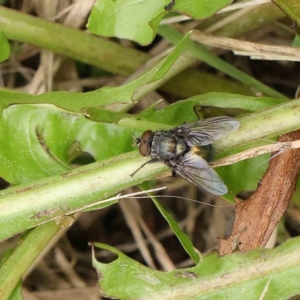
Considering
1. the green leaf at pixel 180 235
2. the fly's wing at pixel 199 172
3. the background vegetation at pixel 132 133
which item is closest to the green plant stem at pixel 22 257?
the background vegetation at pixel 132 133

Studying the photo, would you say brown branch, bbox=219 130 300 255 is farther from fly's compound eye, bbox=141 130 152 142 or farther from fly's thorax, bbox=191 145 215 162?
fly's compound eye, bbox=141 130 152 142

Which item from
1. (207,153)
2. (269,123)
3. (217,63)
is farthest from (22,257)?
(217,63)

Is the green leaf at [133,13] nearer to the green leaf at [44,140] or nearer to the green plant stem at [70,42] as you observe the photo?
the green leaf at [44,140]

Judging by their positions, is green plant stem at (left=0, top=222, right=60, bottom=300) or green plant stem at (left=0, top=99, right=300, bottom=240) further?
green plant stem at (left=0, top=222, right=60, bottom=300)

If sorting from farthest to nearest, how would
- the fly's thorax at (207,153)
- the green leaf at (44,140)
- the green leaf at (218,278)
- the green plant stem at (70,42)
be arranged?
the green plant stem at (70,42)
the green leaf at (44,140)
the fly's thorax at (207,153)
the green leaf at (218,278)

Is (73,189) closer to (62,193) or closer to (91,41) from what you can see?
(62,193)

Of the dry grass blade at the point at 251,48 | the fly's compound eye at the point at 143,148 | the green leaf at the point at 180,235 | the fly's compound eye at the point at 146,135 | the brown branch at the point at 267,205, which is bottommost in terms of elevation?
the green leaf at the point at 180,235

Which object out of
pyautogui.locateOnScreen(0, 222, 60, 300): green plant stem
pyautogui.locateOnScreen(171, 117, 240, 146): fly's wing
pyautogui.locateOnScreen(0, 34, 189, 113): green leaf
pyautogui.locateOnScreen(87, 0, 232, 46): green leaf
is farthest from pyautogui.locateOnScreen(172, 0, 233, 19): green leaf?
pyautogui.locateOnScreen(0, 222, 60, 300): green plant stem
